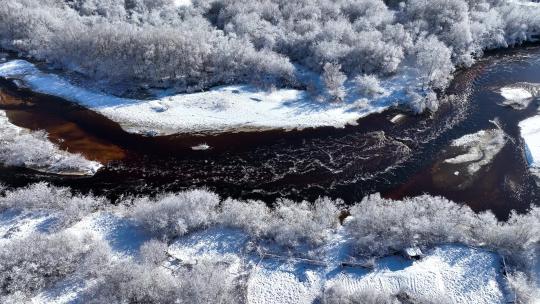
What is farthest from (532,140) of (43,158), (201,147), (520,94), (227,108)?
(43,158)

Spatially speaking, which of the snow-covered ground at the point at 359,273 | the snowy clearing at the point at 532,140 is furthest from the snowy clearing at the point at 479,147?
the snow-covered ground at the point at 359,273

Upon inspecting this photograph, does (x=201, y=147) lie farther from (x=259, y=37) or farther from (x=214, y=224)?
(x=259, y=37)

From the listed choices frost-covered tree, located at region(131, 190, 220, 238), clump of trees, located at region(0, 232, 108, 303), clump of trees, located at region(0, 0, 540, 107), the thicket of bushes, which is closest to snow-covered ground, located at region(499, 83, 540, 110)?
clump of trees, located at region(0, 0, 540, 107)

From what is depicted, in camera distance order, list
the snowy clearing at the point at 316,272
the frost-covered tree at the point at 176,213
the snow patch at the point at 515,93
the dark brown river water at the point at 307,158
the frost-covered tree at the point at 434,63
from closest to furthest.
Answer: the snowy clearing at the point at 316,272 → the frost-covered tree at the point at 176,213 → the dark brown river water at the point at 307,158 → the snow patch at the point at 515,93 → the frost-covered tree at the point at 434,63

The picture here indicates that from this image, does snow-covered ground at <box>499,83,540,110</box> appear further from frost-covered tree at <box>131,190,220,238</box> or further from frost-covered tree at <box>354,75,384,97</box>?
frost-covered tree at <box>131,190,220,238</box>

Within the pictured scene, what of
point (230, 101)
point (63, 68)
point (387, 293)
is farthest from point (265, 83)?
point (387, 293)

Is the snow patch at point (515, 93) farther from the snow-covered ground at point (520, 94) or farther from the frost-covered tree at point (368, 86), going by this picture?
the frost-covered tree at point (368, 86)
